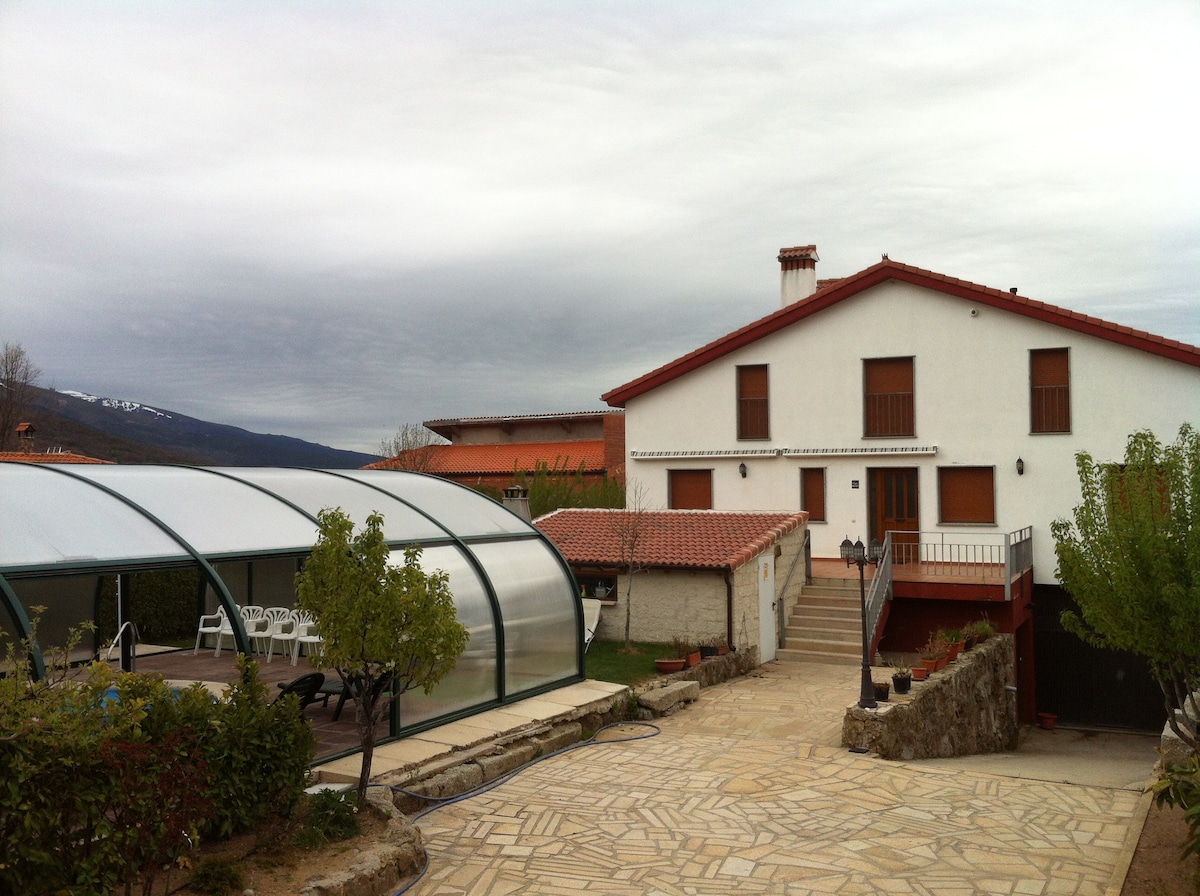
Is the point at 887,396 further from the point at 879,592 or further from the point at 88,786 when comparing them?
the point at 88,786

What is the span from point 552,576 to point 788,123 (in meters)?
6.90

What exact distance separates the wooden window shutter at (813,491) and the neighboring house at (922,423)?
0.03 m

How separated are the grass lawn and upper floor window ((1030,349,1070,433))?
1079cm

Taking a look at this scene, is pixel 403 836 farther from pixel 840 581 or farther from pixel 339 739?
pixel 840 581

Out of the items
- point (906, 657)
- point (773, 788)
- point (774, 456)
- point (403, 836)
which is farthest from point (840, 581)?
point (403, 836)

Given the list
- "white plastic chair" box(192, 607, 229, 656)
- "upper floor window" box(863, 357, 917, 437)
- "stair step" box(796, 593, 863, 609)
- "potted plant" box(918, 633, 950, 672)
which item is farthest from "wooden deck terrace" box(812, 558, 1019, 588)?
"white plastic chair" box(192, 607, 229, 656)

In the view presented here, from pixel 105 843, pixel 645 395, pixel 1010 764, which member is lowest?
pixel 1010 764

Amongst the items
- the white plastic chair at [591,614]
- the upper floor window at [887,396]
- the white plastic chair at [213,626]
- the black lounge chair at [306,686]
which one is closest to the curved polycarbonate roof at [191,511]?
the black lounge chair at [306,686]

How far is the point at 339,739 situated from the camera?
9344mm

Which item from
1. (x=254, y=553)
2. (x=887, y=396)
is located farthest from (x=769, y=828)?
(x=887, y=396)

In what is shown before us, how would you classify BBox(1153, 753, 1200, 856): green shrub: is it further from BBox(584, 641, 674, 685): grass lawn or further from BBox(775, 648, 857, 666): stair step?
BBox(775, 648, 857, 666): stair step

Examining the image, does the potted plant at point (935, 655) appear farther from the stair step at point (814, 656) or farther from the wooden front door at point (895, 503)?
the wooden front door at point (895, 503)

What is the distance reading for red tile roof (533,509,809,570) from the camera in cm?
1633

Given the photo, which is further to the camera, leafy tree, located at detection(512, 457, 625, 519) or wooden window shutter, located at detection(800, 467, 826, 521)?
leafy tree, located at detection(512, 457, 625, 519)
